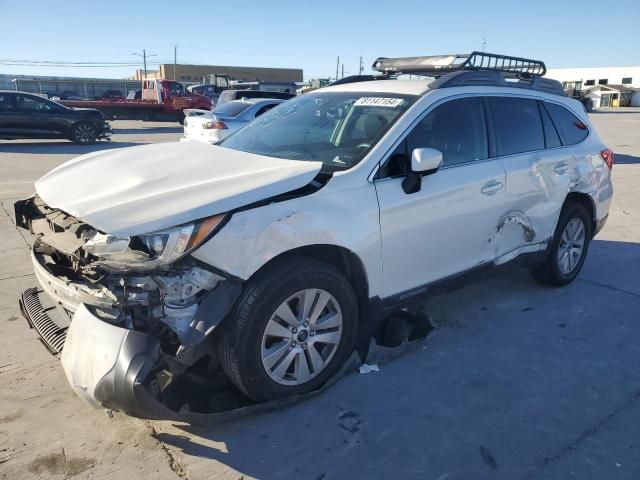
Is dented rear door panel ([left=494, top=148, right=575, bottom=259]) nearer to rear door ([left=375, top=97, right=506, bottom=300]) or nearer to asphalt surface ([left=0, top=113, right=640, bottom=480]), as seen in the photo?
rear door ([left=375, top=97, right=506, bottom=300])

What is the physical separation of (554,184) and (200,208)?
128 inches

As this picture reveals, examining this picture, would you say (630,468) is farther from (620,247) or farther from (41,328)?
(620,247)

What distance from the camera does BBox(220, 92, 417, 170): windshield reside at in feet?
11.3

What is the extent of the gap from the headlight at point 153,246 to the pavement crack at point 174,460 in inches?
37.9

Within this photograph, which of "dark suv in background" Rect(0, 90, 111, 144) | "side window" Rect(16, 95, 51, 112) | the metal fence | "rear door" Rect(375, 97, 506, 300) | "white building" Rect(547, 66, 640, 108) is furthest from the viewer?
"white building" Rect(547, 66, 640, 108)

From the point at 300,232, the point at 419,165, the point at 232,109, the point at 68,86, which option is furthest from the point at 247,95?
the point at 68,86

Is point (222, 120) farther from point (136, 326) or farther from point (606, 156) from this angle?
point (136, 326)

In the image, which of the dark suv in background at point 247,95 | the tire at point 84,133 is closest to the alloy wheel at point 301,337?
the dark suv in background at point 247,95

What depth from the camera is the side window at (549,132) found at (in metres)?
4.62

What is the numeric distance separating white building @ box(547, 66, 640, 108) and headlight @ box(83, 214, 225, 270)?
69.4 meters

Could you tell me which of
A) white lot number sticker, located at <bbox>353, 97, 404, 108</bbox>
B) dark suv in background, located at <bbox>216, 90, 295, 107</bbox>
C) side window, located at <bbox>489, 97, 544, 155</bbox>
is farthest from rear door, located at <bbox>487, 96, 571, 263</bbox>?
dark suv in background, located at <bbox>216, 90, 295, 107</bbox>

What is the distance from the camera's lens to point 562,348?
387 centimetres

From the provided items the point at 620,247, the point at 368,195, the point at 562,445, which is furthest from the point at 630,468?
the point at 620,247

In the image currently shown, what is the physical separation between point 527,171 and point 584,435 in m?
2.12
